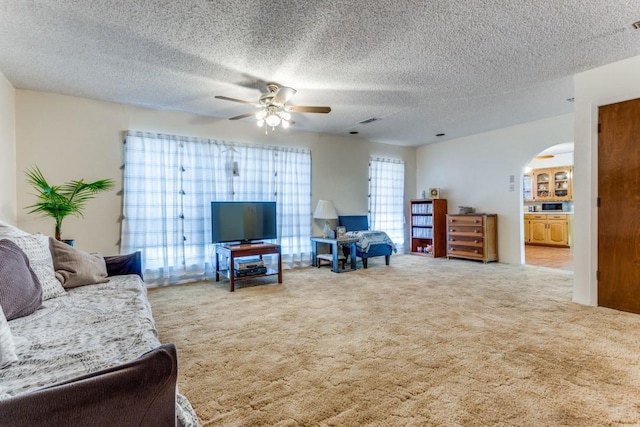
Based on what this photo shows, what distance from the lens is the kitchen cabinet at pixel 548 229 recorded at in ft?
25.7

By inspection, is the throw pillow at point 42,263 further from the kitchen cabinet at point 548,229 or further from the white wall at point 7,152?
the kitchen cabinet at point 548,229

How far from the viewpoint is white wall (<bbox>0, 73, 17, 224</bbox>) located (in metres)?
3.22

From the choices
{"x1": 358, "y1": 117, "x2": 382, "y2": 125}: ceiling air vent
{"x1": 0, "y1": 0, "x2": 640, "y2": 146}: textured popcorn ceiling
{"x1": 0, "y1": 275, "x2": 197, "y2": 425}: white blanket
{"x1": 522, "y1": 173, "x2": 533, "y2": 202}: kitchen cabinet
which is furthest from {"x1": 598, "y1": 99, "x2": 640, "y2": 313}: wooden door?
{"x1": 522, "y1": 173, "x2": 533, "y2": 202}: kitchen cabinet

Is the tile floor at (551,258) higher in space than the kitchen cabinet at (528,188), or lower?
lower

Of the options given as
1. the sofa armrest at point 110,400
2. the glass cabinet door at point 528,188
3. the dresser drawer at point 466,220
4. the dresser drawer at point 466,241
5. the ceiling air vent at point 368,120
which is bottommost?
the dresser drawer at point 466,241

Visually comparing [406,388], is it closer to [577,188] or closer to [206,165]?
[577,188]

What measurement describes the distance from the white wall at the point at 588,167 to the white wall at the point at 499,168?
1893 mm

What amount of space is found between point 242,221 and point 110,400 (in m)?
3.98

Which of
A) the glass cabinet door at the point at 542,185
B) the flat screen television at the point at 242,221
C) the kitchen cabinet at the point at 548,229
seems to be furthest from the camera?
the glass cabinet door at the point at 542,185

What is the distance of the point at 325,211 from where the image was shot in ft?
18.5

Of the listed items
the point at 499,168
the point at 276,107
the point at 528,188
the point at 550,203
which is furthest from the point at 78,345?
the point at 528,188

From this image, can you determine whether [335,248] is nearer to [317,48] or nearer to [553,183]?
[317,48]

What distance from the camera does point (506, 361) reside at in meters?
2.09

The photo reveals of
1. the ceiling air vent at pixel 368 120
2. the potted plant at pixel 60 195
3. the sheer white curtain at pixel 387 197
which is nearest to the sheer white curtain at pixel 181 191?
the potted plant at pixel 60 195
